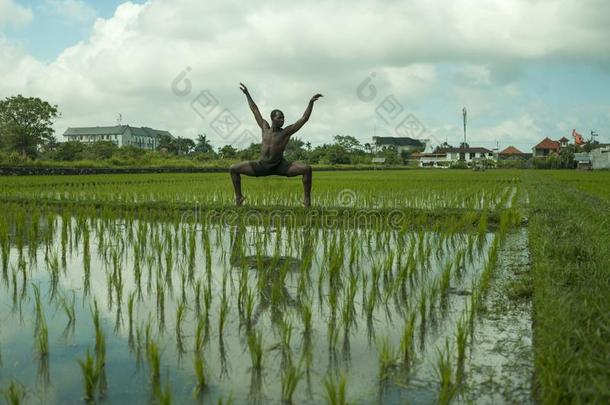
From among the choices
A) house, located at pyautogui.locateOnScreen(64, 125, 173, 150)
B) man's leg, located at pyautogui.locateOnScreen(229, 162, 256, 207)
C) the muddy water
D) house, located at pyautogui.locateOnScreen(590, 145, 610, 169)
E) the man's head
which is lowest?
the muddy water

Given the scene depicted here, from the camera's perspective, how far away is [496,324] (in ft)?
9.30

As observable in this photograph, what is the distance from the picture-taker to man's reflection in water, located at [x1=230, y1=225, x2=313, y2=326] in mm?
3191

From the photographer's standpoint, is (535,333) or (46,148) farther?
(46,148)

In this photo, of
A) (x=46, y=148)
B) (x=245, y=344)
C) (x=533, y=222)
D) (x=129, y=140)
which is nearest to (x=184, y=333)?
(x=245, y=344)

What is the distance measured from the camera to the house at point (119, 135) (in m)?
78.3

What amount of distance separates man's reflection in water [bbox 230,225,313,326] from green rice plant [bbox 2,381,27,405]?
3.77ft

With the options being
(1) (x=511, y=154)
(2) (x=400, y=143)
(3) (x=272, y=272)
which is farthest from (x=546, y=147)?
(3) (x=272, y=272)

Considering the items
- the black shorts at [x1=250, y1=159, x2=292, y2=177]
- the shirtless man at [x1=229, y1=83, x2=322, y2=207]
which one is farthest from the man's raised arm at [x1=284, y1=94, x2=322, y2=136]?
the black shorts at [x1=250, y1=159, x2=292, y2=177]

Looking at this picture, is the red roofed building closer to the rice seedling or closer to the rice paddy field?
the rice paddy field

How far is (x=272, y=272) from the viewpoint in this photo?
4.06 metres

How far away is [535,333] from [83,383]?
2.04 metres

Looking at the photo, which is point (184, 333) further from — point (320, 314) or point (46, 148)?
point (46, 148)

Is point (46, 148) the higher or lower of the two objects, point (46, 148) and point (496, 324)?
the higher

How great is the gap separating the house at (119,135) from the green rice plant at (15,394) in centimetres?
7651
